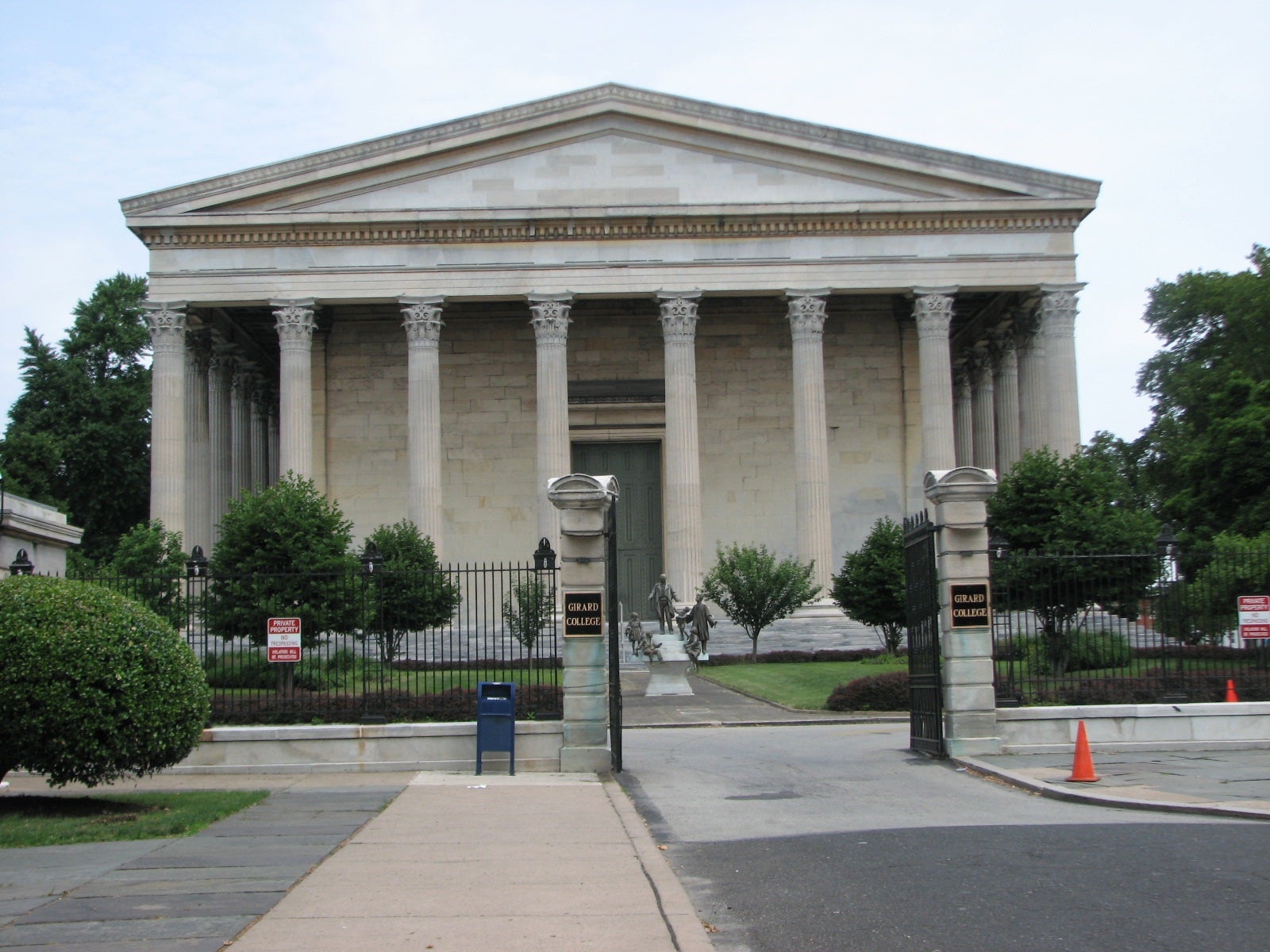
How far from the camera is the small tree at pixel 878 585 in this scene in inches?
1435

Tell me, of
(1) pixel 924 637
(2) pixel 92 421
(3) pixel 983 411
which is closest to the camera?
(1) pixel 924 637

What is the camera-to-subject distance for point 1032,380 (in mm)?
46375

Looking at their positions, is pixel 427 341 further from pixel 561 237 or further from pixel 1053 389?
pixel 1053 389

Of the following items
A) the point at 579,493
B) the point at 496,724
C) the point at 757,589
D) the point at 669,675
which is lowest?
the point at 669,675

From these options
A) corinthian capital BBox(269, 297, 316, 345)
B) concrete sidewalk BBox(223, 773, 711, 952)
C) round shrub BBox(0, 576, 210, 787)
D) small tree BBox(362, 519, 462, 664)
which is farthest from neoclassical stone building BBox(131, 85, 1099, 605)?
concrete sidewalk BBox(223, 773, 711, 952)

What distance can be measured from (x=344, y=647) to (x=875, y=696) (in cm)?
967

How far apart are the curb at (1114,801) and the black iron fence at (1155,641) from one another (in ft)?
11.0

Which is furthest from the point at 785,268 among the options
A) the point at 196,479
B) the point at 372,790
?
the point at 372,790

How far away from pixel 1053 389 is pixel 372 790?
3361 centimetres

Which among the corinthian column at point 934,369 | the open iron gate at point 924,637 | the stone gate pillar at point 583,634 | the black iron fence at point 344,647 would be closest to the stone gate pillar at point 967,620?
the open iron gate at point 924,637

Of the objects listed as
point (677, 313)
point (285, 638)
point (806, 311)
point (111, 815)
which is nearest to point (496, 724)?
point (285, 638)

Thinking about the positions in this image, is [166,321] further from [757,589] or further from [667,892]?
[667,892]

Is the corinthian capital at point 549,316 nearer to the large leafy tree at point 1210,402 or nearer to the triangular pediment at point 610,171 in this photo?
the triangular pediment at point 610,171

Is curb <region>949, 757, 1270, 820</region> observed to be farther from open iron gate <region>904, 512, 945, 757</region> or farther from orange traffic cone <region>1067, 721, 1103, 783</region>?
open iron gate <region>904, 512, 945, 757</region>
